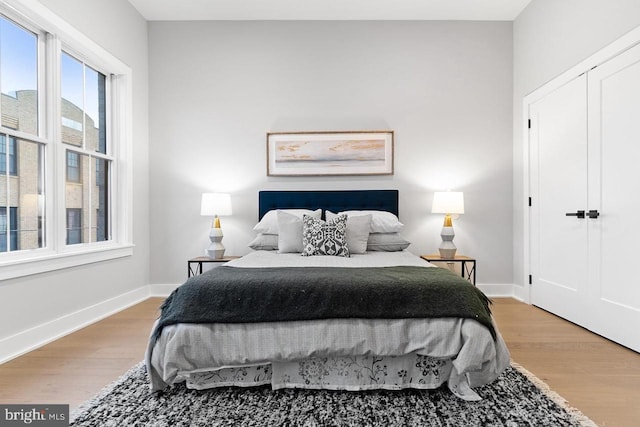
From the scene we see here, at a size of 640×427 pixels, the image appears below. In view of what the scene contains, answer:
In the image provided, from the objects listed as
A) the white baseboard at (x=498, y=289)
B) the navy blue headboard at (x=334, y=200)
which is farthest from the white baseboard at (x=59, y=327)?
the white baseboard at (x=498, y=289)

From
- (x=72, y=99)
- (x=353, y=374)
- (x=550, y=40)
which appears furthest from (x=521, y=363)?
(x=72, y=99)

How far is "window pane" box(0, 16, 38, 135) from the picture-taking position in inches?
94.5

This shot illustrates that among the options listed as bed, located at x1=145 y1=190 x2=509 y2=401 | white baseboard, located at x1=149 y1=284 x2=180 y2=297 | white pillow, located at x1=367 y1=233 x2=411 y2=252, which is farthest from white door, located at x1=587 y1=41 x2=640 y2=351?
white baseboard, located at x1=149 y1=284 x2=180 y2=297

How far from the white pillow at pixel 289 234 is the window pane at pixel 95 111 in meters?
1.93

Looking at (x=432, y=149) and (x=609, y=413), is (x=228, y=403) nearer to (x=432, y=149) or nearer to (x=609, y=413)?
(x=609, y=413)

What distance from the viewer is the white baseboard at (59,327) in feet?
7.56

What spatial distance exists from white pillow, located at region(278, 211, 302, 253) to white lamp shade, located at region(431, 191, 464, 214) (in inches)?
59.1

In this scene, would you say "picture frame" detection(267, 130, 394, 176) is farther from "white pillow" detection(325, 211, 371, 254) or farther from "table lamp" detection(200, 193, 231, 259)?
"white pillow" detection(325, 211, 371, 254)

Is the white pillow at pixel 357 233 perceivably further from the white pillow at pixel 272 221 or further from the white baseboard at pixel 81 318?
the white baseboard at pixel 81 318

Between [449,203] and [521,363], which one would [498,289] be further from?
[521,363]

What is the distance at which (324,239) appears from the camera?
3010mm

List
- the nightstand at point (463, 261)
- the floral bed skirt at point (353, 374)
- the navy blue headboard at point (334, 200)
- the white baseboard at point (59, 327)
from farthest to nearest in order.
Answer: the navy blue headboard at point (334, 200), the nightstand at point (463, 261), the white baseboard at point (59, 327), the floral bed skirt at point (353, 374)

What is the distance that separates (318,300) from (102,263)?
8.20ft

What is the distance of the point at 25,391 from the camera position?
6.04 feet
